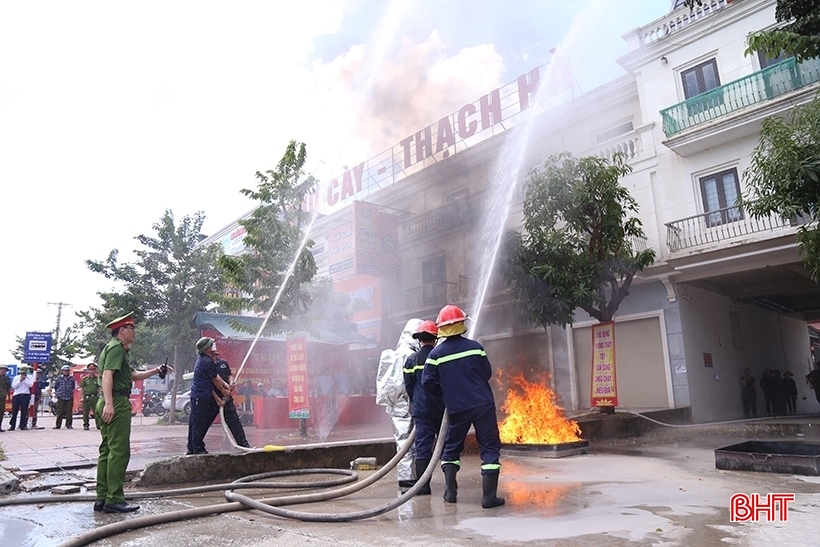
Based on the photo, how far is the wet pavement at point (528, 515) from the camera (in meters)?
3.49

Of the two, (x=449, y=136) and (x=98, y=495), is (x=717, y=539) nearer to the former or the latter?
(x=98, y=495)

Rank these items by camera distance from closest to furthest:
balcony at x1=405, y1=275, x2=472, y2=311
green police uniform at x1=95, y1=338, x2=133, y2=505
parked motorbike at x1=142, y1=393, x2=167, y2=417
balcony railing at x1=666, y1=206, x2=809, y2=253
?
1. green police uniform at x1=95, y1=338, x2=133, y2=505
2. balcony railing at x1=666, y1=206, x2=809, y2=253
3. balcony at x1=405, y1=275, x2=472, y2=311
4. parked motorbike at x1=142, y1=393, x2=167, y2=417

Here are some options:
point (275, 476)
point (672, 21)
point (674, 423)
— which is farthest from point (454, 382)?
point (672, 21)

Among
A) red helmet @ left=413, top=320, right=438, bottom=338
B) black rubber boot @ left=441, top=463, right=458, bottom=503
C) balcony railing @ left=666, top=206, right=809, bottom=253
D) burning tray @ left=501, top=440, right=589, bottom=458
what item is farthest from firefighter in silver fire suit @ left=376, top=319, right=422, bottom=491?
balcony railing @ left=666, top=206, right=809, bottom=253

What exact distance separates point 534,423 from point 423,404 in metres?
3.99

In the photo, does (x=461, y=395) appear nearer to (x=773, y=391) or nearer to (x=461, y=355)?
(x=461, y=355)

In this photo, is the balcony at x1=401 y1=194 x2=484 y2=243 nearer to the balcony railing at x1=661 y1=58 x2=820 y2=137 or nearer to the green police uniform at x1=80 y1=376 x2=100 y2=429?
the balcony railing at x1=661 y1=58 x2=820 y2=137

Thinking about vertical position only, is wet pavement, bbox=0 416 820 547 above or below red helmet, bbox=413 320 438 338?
below

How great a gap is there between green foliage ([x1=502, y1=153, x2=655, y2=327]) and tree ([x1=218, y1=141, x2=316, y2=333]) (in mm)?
4995

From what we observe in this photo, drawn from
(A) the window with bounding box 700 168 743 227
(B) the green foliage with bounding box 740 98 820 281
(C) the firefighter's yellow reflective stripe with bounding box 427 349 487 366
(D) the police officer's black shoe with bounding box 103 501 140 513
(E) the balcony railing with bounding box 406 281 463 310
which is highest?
(A) the window with bounding box 700 168 743 227

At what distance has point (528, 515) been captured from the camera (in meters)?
4.16

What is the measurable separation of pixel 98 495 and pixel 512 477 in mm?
4135

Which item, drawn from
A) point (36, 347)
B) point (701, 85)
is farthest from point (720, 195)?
point (36, 347)

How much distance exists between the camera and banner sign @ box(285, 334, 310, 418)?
38.9 ft
